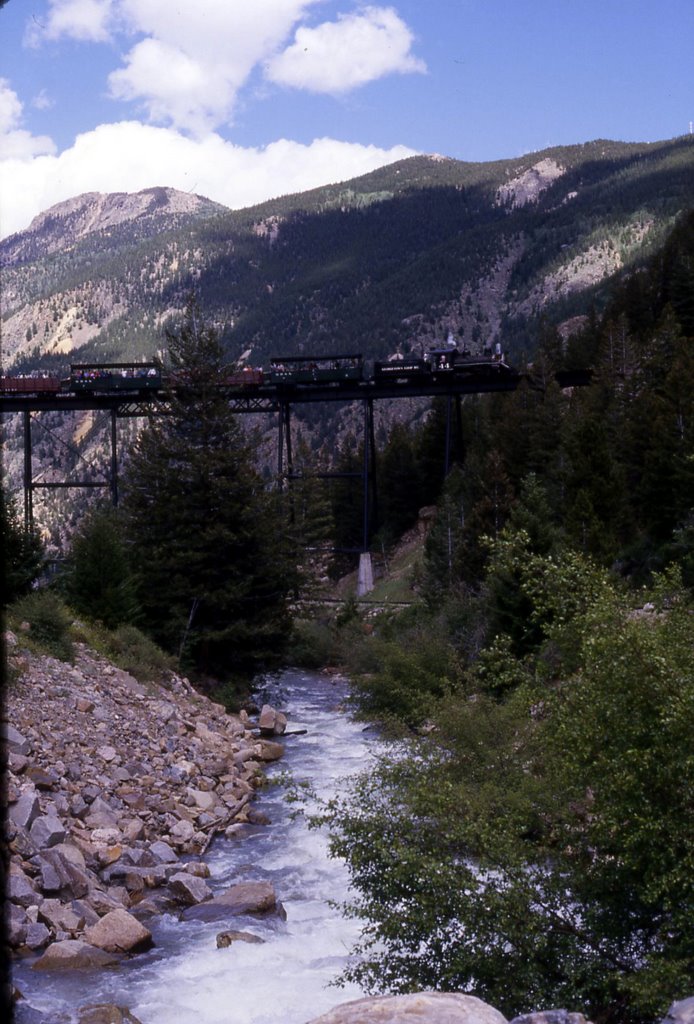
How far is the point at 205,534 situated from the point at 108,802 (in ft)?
44.0

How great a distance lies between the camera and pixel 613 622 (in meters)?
10.8

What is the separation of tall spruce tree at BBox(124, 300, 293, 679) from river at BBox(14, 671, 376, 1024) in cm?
1283

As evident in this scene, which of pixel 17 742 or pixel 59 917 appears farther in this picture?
pixel 17 742

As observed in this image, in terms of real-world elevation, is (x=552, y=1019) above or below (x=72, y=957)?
above

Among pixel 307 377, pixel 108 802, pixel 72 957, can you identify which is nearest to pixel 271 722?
pixel 108 802

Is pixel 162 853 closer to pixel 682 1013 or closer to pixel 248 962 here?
pixel 248 962

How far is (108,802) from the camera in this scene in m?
19.4

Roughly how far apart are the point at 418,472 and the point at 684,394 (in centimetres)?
3640

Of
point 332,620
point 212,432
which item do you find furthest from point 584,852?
point 332,620

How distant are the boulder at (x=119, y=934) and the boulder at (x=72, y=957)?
237 mm

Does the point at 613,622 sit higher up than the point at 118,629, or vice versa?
the point at 613,622

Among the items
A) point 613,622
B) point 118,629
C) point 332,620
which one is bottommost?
point 332,620

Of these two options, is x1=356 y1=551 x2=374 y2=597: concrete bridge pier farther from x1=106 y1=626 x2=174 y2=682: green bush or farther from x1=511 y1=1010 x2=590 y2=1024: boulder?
x1=511 y1=1010 x2=590 y2=1024: boulder

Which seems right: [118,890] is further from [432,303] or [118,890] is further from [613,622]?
[432,303]
